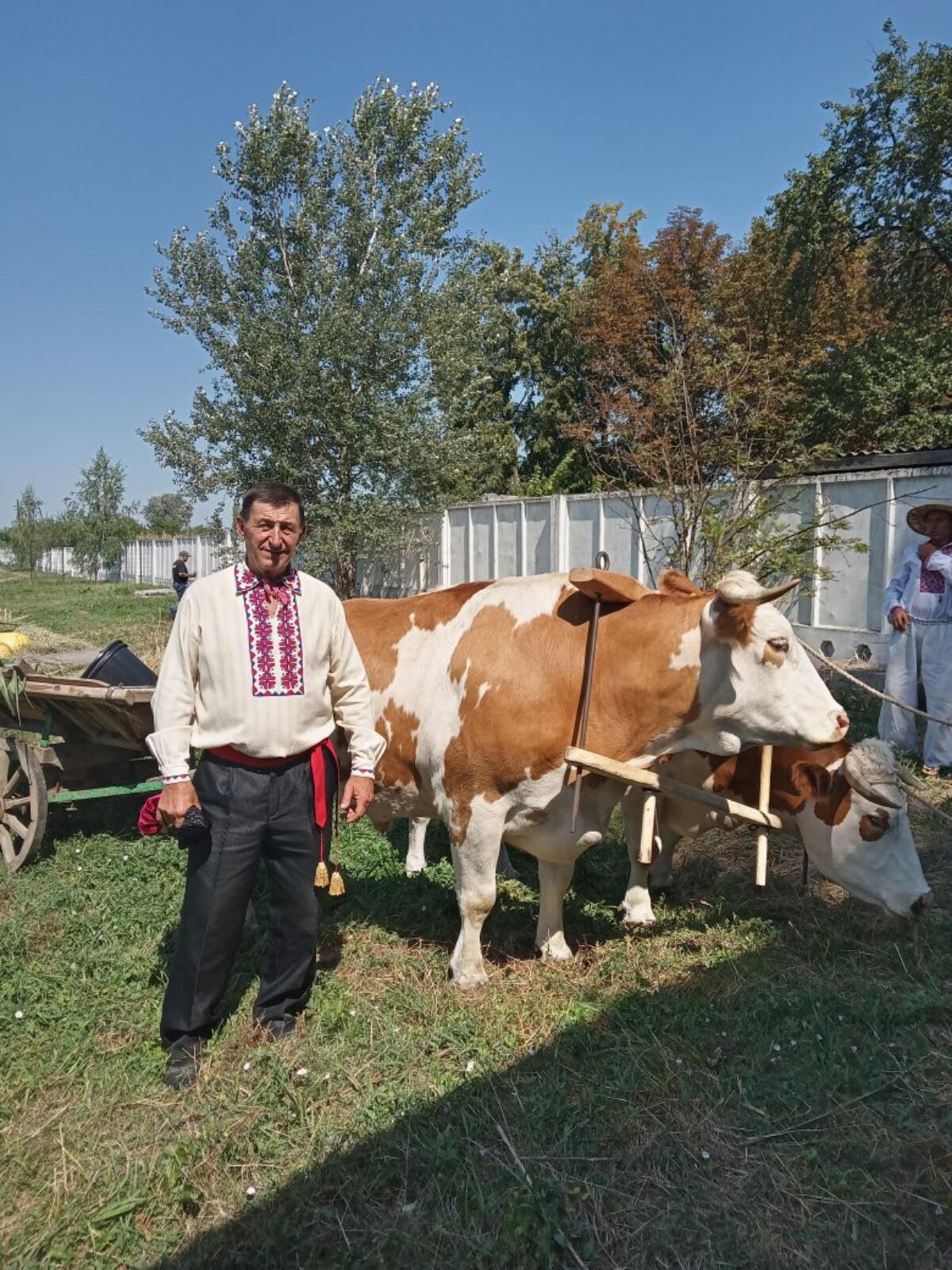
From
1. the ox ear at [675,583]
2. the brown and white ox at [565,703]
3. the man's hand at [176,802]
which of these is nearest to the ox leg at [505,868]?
the brown and white ox at [565,703]

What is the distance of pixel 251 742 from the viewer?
292 cm

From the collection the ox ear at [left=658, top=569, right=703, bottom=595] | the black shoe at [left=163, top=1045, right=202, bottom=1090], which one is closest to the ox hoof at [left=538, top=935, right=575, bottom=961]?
the black shoe at [left=163, top=1045, right=202, bottom=1090]

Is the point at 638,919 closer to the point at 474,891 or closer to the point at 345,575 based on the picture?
the point at 474,891

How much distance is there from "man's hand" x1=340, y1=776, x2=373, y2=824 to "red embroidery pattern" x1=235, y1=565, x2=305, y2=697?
0.39m

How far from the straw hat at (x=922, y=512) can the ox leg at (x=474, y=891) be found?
441cm

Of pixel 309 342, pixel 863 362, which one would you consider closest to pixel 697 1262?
pixel 309 342

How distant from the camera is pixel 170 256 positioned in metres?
16.8

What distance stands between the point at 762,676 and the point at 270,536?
1.85m

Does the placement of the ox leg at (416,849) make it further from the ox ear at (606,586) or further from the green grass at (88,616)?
the green grass at (88,616)

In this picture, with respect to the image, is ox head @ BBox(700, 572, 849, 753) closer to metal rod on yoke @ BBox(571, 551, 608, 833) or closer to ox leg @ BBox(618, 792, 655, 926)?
metal rod on yoke @ BBox(571, 551, 608, 833)

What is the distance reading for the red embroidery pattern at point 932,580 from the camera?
20.3 feet

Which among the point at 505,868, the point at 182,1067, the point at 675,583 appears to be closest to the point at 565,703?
the point at 675,583

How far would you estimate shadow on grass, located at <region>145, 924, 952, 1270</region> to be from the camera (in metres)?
2.24

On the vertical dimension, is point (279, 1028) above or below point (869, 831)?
below
